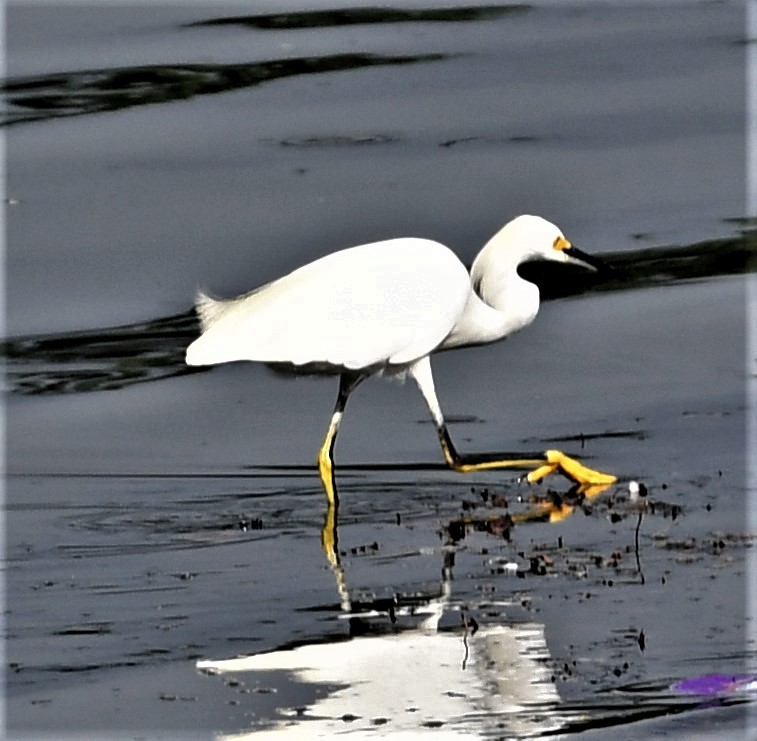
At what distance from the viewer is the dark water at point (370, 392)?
6539 millimetres

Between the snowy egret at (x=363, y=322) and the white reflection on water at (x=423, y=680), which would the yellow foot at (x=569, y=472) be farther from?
the white reflection on water at (x=423, y=680)

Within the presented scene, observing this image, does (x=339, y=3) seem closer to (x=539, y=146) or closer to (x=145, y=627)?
(x=539, y=146)

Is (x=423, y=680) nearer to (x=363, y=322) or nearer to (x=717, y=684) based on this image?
(x=717, y=684)

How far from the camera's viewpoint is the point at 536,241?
31.9 feet

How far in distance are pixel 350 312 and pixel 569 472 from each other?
3.83ft

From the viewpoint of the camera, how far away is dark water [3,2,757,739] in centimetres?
654

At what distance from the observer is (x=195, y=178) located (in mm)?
14234

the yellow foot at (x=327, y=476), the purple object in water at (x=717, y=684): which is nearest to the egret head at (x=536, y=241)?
the yellow foot at (x=327, y=476)

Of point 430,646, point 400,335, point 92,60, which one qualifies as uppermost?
point 92,60

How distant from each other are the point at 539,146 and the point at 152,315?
3518 millimetres

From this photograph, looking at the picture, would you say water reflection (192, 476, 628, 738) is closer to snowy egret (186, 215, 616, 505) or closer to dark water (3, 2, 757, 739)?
dark water (3, 2, 757, 739)

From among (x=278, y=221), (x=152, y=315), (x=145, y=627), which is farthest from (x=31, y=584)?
(x=278, y=221)

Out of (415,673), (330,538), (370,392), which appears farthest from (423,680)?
(370,392)

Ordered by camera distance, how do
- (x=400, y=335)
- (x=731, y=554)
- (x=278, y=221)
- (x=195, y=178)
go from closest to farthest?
(x=731, y=554)
(x=400, y=335)
(x=278, y=221)
(x=195, y=178)
